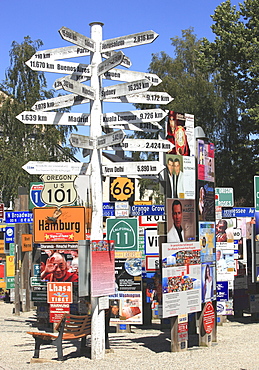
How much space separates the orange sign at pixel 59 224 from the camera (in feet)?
41.1

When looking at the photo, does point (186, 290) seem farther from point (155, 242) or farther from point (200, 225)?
point (155, 242)

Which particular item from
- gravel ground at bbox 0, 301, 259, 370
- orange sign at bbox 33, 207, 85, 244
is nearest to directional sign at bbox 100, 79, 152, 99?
orange sign at bbox 33, 207, 85, 244

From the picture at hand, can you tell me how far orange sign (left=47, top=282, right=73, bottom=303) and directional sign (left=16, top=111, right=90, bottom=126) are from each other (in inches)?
132

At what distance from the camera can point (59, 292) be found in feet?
39.2

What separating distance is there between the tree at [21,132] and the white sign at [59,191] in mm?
23126

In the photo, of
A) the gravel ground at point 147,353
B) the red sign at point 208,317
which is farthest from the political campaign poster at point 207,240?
the gravel ground at point 147,353

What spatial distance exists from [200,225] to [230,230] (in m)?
3.89

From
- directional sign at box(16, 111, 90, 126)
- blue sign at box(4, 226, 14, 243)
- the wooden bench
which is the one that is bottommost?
the wooden bench

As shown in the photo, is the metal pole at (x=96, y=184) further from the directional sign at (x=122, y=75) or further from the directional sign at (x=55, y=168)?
the directional sign at (x=122, y=75)

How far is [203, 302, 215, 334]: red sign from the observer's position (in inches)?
432

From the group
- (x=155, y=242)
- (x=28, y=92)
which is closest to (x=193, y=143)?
(x=155, y=242)

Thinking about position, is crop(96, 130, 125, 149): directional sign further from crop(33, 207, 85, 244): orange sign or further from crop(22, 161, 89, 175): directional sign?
crop(33, 207, 85, 244): orange sign

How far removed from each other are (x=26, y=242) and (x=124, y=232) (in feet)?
14.5

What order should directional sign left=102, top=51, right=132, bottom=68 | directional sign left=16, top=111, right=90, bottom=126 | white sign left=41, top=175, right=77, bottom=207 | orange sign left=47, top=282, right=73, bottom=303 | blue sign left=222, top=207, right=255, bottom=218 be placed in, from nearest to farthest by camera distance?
directional sign left=16, top=111, right=90, bottom=126 < directional sign left=102, top=51, right=132, bottom=68 < orange sign left=47, top=282, right=73, bottom=303 < white sign left=41, top=175, right=77, bottom=207 < blue sign left=222, top=207, right=255, bottom=218
